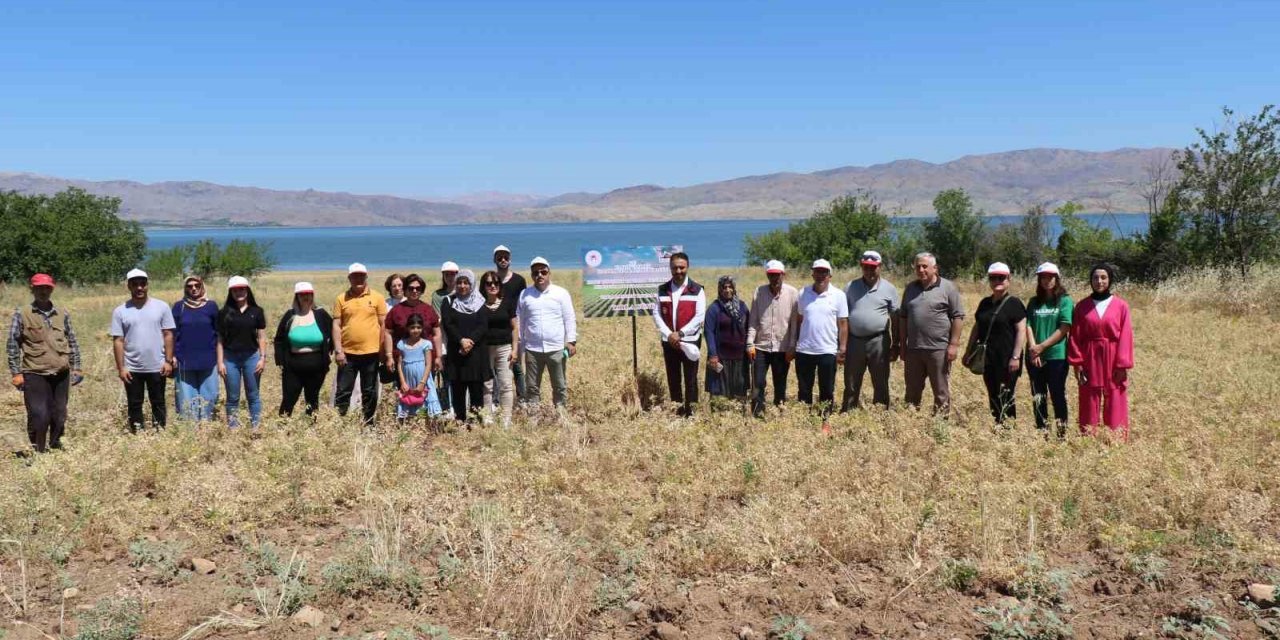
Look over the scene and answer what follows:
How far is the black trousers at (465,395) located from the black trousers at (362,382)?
77 cm

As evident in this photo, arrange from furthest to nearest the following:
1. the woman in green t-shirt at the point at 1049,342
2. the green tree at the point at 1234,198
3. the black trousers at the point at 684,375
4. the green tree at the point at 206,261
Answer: the green tree at the point at 206,261
the green tree at the point at 1234,198
the black trousers at the point at 684,375
the woman in green t-shirt at the point at 1049,342

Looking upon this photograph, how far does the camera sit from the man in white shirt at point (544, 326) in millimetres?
9148

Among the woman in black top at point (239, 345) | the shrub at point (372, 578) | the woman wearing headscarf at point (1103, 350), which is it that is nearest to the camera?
the shrub at point (372, 578)

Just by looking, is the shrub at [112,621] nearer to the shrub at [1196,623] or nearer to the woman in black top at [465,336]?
the woman in black top at [465,336]

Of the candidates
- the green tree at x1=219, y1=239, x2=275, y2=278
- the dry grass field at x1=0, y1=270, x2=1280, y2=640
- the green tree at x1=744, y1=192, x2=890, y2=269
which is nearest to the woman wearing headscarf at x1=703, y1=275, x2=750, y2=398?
the dry grass field at x1=0, y1=270, x2=1280, y2=640

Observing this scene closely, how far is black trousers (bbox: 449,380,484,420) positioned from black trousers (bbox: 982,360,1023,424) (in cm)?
495

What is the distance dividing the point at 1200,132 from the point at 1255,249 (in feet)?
10.1

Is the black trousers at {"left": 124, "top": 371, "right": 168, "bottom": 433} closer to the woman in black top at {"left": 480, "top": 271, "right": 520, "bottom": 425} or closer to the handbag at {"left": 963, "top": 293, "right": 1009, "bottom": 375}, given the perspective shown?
the woman in black top at {"left": 480, "top": 271, "right": 520, "bottom": 425}

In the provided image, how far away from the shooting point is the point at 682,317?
930 centimetres

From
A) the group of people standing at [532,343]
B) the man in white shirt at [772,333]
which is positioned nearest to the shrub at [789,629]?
the group of people standing at [532,343]

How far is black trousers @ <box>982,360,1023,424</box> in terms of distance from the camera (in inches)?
332

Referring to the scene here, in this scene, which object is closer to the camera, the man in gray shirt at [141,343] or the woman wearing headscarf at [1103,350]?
the woman wearing headscarf at [1103,350]

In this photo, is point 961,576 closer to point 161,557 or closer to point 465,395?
point 161,557

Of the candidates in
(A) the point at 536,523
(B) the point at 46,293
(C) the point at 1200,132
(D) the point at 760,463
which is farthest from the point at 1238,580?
Result: (C) the point at 1200,132
